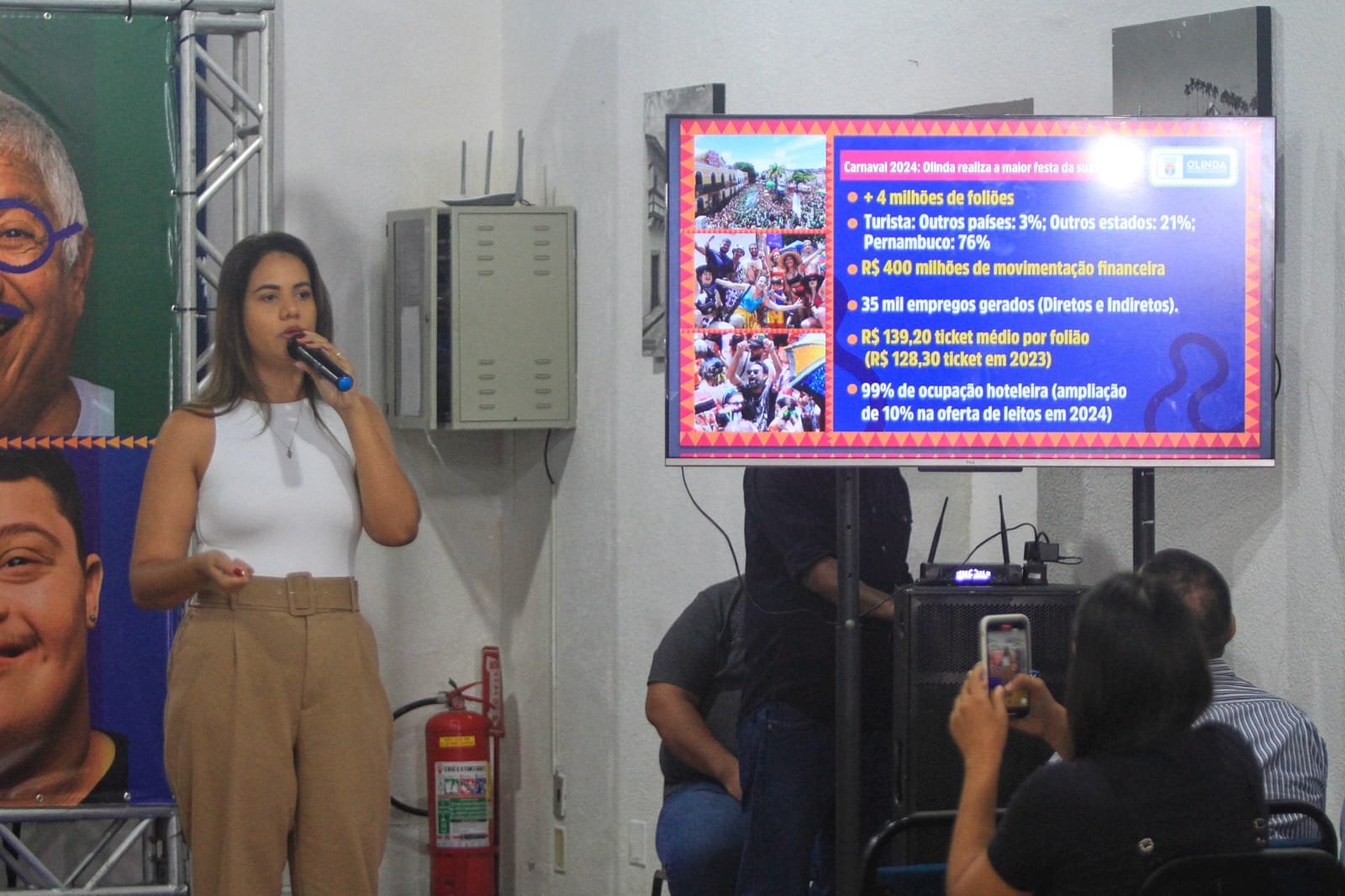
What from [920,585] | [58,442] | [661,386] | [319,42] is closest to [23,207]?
[58,442]

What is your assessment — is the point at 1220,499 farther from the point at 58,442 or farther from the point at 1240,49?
the point at 58,442

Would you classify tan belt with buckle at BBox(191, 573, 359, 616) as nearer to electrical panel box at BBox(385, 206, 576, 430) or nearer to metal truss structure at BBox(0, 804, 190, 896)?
metal truss structure at BBox(0, 804, 190, 896)

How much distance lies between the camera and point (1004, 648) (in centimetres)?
239

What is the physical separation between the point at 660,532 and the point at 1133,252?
1.88m

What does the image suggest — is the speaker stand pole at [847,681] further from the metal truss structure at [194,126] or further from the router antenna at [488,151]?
the router antenna at [488,151]

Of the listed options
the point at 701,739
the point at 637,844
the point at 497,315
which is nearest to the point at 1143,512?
the point at 701,739

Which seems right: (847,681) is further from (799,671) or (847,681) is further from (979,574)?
(979,574)

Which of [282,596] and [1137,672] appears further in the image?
[282,596]

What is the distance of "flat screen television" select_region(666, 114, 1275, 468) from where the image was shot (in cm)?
287

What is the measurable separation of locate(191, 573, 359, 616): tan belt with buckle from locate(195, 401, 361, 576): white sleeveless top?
2 centimetres

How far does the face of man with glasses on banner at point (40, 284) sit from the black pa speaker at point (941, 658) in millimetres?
2216

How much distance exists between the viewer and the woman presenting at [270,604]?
255 centimetres

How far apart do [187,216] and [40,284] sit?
0.41 meters

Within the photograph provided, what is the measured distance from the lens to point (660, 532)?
4.43m
